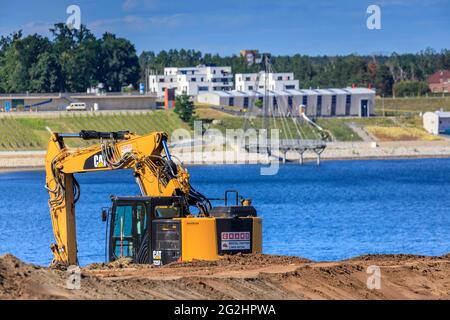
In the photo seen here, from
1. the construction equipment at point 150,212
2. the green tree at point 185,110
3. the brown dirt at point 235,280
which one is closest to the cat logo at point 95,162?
the construction equipment at point 150,212

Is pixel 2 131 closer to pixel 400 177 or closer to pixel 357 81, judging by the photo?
pixel 400 177

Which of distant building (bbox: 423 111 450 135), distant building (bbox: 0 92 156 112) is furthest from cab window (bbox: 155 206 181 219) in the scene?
distant building (bbox: 423 111 450 135)

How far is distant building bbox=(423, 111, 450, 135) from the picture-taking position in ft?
453

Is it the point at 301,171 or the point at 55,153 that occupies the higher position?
the point at 55,153

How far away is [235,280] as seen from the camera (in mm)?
21750

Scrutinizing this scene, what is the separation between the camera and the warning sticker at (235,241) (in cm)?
2655

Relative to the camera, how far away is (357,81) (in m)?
187

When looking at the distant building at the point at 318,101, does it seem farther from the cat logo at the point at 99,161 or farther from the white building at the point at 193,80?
the cat logo at the point at 99,161

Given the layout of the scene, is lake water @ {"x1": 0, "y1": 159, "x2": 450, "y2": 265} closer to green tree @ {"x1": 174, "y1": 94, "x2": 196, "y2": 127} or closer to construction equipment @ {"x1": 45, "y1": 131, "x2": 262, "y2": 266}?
construction equipment @ {"x1": 45, "y1": 131, "x2": 262, "y2": 266}

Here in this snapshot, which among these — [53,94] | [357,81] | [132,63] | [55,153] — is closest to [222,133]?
[53,94]

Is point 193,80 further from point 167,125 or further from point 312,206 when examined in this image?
point 312,206

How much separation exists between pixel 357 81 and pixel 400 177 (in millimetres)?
86420

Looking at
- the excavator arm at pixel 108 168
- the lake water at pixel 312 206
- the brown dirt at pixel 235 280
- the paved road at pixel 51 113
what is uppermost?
the excavator arm at pixel 108 168

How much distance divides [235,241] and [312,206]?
43432 mm
